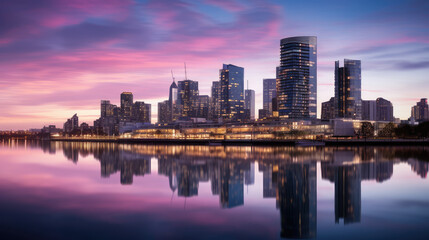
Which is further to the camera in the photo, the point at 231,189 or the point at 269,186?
the point at 269,186

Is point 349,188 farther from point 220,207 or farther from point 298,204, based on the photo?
point 220,207

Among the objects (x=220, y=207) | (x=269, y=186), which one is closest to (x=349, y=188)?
(x=269, y=186)

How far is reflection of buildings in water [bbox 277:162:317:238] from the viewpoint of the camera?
19.2 m

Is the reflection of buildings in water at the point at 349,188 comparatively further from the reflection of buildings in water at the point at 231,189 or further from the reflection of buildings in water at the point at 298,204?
the reflection of buildings in water at the point at 231,189

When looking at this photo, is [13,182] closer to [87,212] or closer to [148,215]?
[87,212]

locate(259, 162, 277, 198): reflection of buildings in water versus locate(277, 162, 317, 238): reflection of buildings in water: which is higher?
locate(277, 162, 317, 238): reflection of buildings in water

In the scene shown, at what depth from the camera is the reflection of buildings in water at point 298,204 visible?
19172 mm

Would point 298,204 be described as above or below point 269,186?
above

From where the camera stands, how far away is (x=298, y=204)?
82.5 ft

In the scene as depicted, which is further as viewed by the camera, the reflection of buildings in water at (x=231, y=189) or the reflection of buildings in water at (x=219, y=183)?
the reflection of buildings in water at (x=219, y=183)

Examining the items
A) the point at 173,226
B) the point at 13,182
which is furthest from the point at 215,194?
the point at 13,182

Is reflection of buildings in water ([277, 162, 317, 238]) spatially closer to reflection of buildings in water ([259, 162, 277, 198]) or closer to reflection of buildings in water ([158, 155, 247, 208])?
reflection of buildings in water ([259, 162, 277, 198])

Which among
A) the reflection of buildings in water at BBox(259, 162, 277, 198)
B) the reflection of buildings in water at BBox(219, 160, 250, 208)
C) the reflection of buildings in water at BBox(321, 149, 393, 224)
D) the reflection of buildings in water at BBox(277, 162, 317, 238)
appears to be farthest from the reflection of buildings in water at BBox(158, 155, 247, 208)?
the reflection of buildings in water at BBox(321, 149, 393, 224)

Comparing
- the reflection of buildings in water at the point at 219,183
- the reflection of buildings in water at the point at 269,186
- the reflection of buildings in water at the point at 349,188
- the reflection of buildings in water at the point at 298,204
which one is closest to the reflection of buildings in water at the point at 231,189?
the reflection of buildings in water at the point at 219,183
